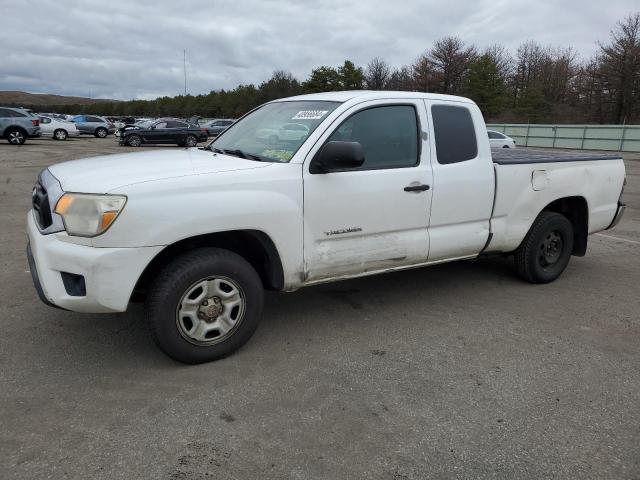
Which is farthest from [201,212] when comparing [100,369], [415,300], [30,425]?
[415,300]

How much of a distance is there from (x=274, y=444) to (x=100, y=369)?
1389 mm

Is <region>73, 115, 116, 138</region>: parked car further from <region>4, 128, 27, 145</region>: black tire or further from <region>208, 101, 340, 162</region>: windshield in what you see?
<region>208, 101, 340, 162</region>: windshield

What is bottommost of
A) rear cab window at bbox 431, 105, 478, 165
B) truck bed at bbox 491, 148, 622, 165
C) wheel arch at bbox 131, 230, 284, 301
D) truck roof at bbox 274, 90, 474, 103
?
wheel arch at bbox 131, 230, 284, 301

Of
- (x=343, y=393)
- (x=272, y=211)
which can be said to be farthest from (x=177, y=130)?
(x=343, y=393)

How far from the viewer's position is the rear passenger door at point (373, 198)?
11.7ft

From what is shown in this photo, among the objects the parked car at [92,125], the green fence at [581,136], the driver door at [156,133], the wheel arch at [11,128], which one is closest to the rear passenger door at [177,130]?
the driver door at [156,133]

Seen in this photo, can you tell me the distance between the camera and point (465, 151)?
4316 millimetres

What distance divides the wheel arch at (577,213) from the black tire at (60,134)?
3278 cm

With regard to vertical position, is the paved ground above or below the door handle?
below

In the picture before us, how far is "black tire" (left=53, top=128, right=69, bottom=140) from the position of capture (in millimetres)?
31594

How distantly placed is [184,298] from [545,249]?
3.71 meters

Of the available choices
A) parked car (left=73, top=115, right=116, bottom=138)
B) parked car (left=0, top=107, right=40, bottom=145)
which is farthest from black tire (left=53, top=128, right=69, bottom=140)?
parked car (left=0, top=107, right=40, bottom=145)

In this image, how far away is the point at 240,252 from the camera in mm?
3676

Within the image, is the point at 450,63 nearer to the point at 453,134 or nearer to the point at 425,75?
the point at 425,75
